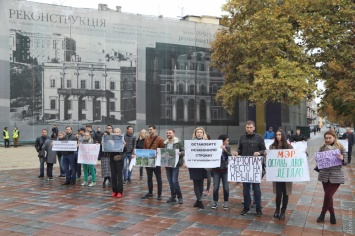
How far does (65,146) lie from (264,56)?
15.6 m

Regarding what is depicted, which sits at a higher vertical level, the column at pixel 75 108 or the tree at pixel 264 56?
the tree at pixel 264 56

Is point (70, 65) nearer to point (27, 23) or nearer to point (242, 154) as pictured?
point (27, 23)

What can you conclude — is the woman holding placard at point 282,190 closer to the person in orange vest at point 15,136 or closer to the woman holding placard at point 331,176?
the woman holding placard at point 331,176

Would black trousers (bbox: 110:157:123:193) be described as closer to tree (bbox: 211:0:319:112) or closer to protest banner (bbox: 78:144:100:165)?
protest banner (bbox: 78:144:100:165)

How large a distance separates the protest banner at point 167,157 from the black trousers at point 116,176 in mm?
1113

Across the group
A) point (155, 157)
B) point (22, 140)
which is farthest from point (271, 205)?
point (22, 140)

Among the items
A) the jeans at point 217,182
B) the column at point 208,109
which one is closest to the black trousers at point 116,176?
the jeans at point 217,182

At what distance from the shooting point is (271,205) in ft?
25.5

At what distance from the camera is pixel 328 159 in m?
6.27

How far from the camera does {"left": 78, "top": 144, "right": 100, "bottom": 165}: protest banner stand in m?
10.1

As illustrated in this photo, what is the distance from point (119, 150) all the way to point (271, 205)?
3.79 meters

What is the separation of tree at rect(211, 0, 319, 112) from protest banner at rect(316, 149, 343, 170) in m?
14.5

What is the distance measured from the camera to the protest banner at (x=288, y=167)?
6609 mm

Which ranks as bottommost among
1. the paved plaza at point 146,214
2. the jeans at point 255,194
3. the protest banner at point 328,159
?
the paved plaza at point 146,214
